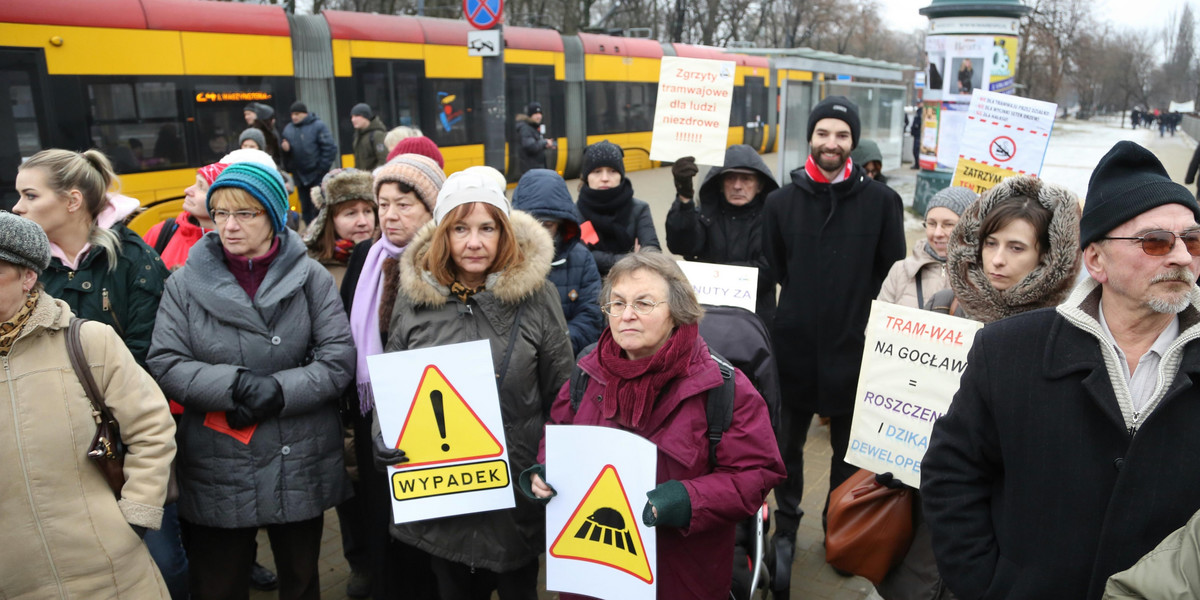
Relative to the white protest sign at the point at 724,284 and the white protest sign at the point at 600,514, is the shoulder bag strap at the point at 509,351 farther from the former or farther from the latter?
the white protest sign at the point at 724,284

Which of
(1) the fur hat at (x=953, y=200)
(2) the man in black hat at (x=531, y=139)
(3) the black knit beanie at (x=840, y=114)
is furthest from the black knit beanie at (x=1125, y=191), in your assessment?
(2) the man in black hat at (x=531, y=139)

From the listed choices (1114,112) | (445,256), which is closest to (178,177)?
(445,256)

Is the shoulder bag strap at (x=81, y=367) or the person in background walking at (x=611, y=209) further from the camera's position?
the person in background walking at (x=611, y=209)

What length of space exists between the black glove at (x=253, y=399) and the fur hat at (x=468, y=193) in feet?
2.71

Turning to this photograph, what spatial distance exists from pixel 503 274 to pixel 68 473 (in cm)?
148

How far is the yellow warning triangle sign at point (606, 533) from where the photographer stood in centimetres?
246

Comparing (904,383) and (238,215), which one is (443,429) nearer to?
A: (238,215)

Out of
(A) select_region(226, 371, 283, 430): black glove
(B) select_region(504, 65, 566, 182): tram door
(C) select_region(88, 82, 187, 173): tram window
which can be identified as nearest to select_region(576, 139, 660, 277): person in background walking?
(A) select_region(226, 371, 283, 430): black glove

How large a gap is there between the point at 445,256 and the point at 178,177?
9.63 meters

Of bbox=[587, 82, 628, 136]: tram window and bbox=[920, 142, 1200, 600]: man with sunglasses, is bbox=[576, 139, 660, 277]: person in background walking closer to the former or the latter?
bbox=[920, 142, 1200, 600]: man with sunglasses

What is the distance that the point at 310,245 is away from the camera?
13.7 feet

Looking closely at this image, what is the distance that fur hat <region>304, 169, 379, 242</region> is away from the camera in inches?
161

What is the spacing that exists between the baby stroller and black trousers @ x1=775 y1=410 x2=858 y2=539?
864 mm

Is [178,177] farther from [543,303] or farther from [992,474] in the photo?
[992,474]
